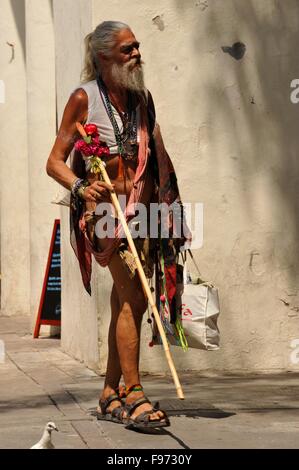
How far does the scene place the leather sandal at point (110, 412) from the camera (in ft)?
21.2

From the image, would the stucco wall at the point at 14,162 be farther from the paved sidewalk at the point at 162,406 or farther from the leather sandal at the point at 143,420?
the leather sandal at the point at 143,420

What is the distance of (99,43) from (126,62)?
0.61ft

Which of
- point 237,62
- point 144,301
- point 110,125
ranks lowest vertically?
point 144,301

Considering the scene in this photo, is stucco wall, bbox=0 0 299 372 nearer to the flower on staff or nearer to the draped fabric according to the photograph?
the draped fabric

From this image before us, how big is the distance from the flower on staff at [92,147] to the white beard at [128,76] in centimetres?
28

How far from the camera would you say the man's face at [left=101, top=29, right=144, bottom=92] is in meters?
6.50

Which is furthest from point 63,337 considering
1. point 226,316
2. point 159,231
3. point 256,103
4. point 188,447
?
point 188,447

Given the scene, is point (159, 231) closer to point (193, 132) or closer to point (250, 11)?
point (193, 132)

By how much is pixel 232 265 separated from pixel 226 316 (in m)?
0.34

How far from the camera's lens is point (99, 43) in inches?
258

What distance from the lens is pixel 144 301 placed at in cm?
651

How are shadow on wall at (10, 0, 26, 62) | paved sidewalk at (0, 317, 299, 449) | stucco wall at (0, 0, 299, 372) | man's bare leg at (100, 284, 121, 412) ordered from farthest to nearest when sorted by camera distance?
shadow on wall at (10, 0, 26, 62) → stucco wall at (0, 0, 299, 372) → man's bare leg at (100, 284, 121, 412) → paved sidewalk at (0, 317, 299, 449)

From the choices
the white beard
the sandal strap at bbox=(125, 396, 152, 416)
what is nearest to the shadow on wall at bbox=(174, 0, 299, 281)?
the white beard

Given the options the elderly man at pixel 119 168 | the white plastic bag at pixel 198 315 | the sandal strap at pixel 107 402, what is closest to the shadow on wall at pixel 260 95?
the white plastic bag at pixel 198 315
